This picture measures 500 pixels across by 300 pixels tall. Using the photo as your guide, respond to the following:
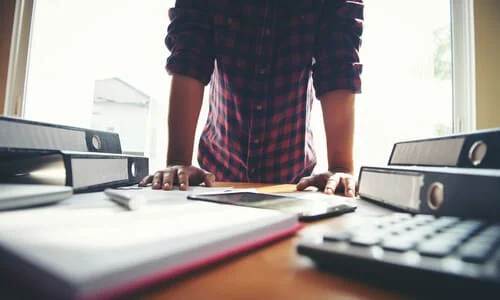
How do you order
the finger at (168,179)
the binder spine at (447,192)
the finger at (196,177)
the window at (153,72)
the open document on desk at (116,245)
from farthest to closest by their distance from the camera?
the window at (153,72), the finger at (196,177), the finger at (168,179), the binder spine at (447,192), the open document on desk at (116,245)

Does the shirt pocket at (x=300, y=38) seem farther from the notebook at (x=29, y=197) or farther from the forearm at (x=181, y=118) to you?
the notebook at (x=29, y=197)

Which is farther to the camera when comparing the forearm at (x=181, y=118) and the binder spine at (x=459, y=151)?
the forearm at (x=181, y=118)

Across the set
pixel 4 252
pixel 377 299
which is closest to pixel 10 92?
pixel 4 252

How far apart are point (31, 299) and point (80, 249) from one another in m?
0.03

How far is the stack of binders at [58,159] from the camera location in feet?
1.25

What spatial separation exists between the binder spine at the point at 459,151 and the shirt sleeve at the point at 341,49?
0.44 meters

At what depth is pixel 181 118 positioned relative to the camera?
88cm

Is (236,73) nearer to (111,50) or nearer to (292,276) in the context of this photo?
(292,276)

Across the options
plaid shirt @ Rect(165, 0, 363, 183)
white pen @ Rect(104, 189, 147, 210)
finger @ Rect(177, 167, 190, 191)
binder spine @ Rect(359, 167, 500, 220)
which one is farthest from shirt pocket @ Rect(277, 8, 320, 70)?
white pen @ Rect(104, 189, 147, 210)

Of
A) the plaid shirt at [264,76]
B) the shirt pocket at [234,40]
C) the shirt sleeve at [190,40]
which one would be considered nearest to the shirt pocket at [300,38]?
the plaid shirt at [264,76]

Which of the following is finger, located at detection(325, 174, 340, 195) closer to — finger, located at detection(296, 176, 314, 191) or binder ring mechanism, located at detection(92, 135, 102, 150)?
finger, located at detection(296, 176, 314, 191)

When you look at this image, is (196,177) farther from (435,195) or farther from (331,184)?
(435,195)

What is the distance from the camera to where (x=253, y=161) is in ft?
3.18

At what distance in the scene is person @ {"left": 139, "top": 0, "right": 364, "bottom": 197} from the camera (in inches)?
34.4
